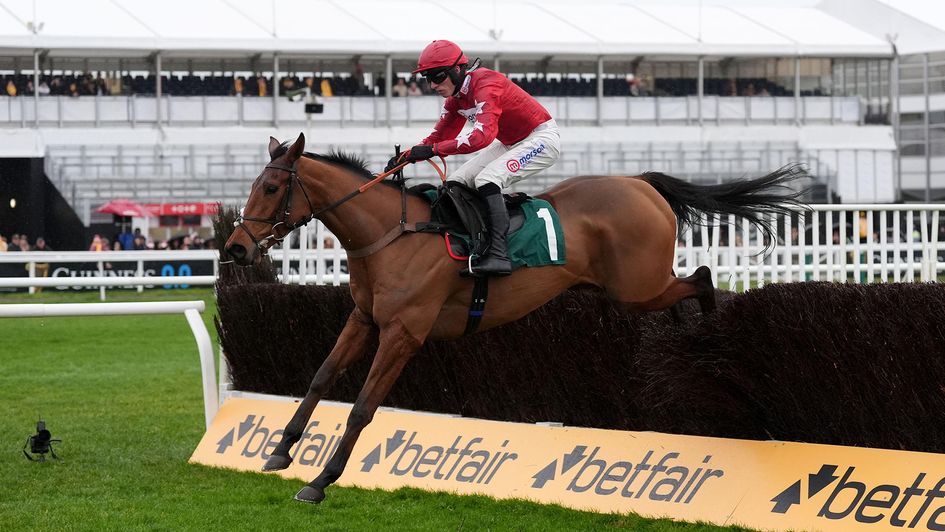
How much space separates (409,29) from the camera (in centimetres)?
2505

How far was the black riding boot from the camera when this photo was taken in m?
5.23

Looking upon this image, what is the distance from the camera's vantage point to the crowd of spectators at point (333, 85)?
75.9 feet

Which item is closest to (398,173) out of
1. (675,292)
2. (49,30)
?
(675,292)

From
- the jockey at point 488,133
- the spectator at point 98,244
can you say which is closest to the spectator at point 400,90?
the spectator at point 98,244

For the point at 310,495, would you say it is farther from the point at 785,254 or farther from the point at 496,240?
the point at 785,254

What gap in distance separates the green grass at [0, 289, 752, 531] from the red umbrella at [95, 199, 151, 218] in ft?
36.5

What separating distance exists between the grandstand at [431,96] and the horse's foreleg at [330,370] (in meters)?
16.9

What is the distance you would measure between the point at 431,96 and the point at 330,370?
20.3 meters

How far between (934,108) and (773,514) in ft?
79.7

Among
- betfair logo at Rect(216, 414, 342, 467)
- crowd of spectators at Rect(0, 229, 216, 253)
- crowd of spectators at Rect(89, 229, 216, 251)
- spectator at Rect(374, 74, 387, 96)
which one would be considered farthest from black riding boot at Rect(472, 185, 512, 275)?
spectator at Rect(374, 74, 387, 96)

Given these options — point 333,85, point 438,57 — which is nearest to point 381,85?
point 333,85

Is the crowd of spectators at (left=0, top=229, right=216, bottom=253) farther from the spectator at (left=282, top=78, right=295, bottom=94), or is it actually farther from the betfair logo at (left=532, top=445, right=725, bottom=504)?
the betfair logo at (left=532, top=445, right=725, bottom=504)

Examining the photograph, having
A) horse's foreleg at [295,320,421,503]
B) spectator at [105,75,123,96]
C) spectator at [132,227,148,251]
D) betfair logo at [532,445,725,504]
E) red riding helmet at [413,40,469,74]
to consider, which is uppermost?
spectator at [105,75,123,96]

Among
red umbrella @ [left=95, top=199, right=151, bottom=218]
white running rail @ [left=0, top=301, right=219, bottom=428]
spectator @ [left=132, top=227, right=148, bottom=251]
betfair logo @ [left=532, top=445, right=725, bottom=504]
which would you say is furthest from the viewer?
red umbrella @ [left=95, top=199, right=151, bottom=218]
